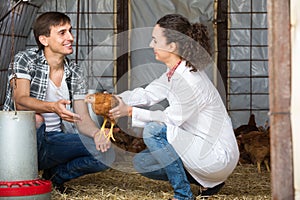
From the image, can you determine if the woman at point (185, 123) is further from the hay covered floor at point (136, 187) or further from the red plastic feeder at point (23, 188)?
the red plastic feeder at point (23, 188)

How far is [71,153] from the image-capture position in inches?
154

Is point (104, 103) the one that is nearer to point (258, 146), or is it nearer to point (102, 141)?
point (102, 141)

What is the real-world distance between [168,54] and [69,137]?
79 centimetres

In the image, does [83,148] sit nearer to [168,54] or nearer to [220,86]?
[168,54]

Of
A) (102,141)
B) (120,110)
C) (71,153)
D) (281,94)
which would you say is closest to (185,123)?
(120,110)

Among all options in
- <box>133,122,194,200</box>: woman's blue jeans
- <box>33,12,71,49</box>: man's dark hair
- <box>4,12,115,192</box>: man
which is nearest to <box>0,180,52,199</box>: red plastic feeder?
<box>4,12,115,192</box>: man

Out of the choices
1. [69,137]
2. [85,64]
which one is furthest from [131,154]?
[69,137]

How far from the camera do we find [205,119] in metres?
3.73

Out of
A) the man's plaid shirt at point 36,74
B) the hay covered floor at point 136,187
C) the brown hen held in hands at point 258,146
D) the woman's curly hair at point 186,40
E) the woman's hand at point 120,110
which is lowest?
the hay covered floor at point 136,187

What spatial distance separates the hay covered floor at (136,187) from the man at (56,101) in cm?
22

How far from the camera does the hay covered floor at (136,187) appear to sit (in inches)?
160

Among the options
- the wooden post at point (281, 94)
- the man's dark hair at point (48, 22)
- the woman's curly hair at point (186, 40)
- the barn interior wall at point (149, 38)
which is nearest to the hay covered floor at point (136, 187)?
the woman's curly hair at point (186, 40)

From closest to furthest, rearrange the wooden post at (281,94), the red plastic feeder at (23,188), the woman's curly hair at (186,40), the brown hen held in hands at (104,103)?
the wooden post at (281,94) < the red plastic feeder at (23,188) < the brown hen held in hands at (104,103) < the woman's curly hair at (186,40)

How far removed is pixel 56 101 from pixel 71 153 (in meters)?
0.33
